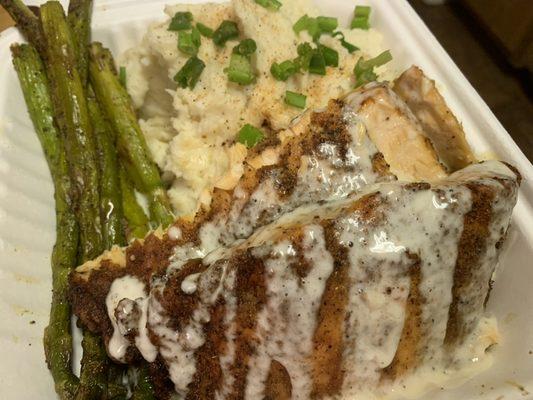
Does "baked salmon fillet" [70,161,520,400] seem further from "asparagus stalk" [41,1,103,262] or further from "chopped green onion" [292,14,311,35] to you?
"chopped green onion" [292,14,311,35]

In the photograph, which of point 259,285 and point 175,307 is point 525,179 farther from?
point 175,307

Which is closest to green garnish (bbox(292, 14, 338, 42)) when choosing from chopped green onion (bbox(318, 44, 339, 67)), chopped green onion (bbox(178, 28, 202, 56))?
chopped green onion (bbox(318, 44, 339, 67))

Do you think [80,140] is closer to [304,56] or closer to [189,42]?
[189,42]

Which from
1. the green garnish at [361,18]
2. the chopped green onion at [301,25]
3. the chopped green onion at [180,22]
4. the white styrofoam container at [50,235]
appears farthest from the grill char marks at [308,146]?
the green garnish at [361,18]

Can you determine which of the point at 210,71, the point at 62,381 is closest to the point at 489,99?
the point at 210,71

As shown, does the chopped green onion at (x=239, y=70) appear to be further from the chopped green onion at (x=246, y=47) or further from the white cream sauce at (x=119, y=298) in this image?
the white cream sauce at (x=119, y=298)

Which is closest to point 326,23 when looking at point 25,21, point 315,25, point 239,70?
point 315,25

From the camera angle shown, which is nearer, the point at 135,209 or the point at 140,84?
the point at 135,209
